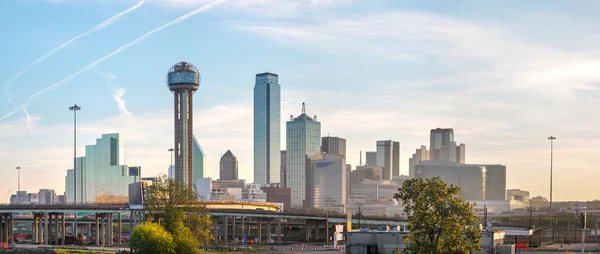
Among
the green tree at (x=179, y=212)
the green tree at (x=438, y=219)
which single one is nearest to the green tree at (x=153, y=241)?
the green tree at (x=179, y=212)

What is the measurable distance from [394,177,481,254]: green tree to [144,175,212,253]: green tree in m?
47.3

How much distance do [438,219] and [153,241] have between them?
162 feet

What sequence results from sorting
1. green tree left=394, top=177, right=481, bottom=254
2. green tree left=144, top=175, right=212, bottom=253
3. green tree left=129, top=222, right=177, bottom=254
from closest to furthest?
green tree left=394, top=177, right=481, bottom=254 < green tree left=129, top=222, right=177, bottom=254 < green tree left=144, top=175, right=212, bottom=253

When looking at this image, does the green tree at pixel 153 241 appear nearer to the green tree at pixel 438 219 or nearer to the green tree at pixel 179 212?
the green tree at pixel 179 212

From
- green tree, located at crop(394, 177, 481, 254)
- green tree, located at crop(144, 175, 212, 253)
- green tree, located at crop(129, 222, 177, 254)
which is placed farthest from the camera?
green tree, located at crop(144, 175, 212, 253)

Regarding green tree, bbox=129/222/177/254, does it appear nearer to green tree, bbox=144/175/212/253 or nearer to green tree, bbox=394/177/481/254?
green tree, bbox=144/175/212/253

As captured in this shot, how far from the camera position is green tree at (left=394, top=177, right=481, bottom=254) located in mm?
64938

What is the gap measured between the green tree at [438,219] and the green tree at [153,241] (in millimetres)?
45766

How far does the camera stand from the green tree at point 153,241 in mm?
101188

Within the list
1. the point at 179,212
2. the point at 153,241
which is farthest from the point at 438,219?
the point at 179,212

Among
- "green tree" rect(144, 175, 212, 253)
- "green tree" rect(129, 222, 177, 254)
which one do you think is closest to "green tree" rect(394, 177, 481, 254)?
"green tree" rect(129, 222, 177, 254)

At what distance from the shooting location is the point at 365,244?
92062mm

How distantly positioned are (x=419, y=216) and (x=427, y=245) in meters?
2.83

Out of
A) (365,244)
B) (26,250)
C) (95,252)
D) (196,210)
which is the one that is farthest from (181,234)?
(26,250)
